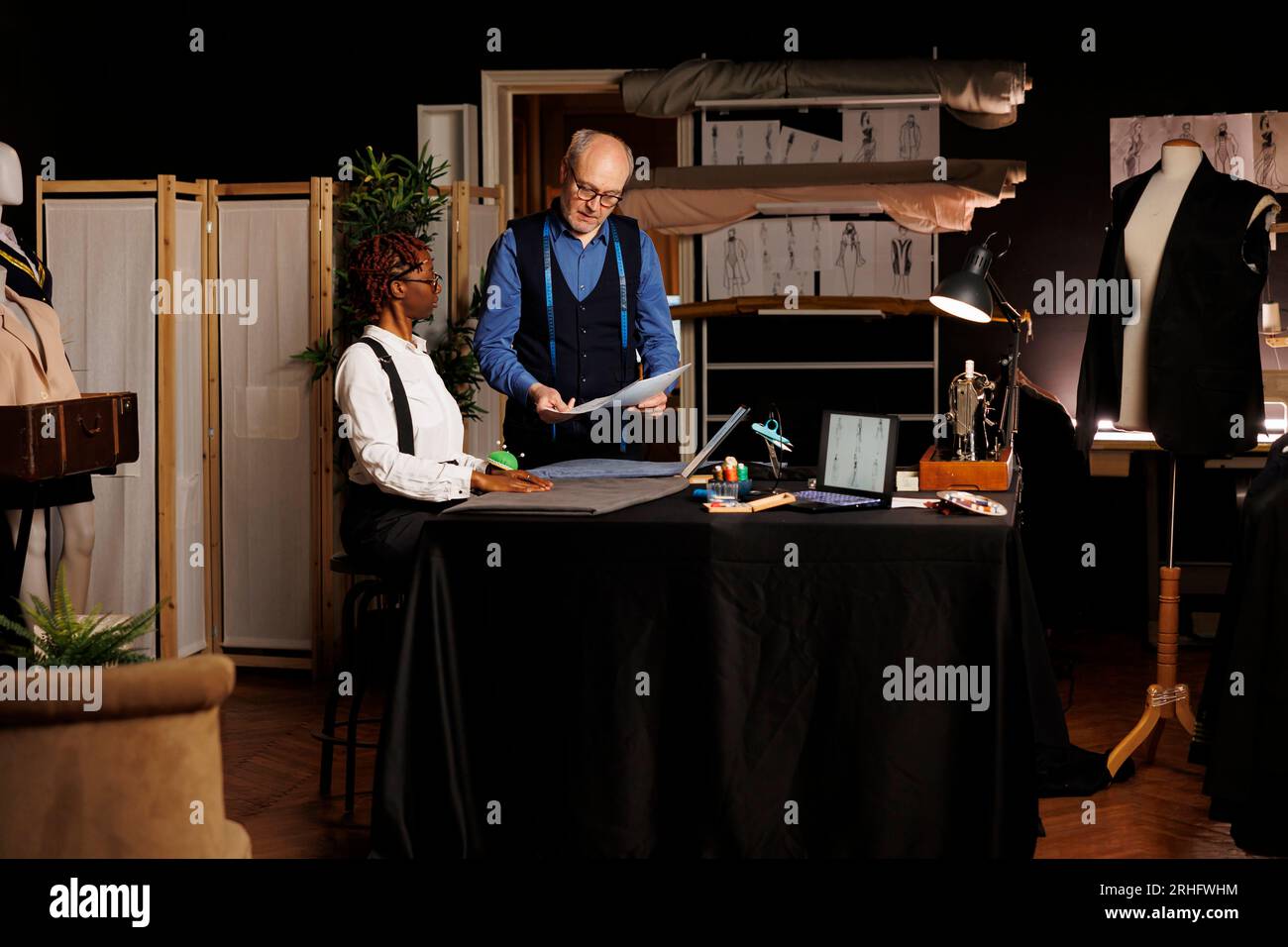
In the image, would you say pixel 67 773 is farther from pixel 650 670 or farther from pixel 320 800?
pixel 320 800

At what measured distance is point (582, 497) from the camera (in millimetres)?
3277

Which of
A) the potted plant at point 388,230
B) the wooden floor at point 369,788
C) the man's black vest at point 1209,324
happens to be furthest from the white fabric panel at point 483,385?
the man's black vest at point 1209,324

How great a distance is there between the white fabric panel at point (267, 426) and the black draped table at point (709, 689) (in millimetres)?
2517

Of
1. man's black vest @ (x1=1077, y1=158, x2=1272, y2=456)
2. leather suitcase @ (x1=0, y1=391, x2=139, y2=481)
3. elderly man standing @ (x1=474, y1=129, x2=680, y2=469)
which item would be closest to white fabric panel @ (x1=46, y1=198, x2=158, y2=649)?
leather suitcase @ (x1=0, y1=391, x2=139, y2=481)

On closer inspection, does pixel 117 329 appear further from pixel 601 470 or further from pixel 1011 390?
pixel 1011 390

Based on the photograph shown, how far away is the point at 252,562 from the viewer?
5570mm

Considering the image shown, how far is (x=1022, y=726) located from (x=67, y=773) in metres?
1.87

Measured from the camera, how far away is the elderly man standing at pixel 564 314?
4.11 meters

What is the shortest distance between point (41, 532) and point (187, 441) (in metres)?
0.84

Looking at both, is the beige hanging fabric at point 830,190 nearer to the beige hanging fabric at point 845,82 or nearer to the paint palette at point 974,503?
the beige hanging fabric at point 845,82

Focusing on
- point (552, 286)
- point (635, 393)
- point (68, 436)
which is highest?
point (552, 286)

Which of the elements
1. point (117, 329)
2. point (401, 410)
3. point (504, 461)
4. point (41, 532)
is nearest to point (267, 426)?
point (117, 329)

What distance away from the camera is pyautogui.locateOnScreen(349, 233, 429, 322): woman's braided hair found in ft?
12.5

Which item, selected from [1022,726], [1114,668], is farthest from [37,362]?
[1114,668]
